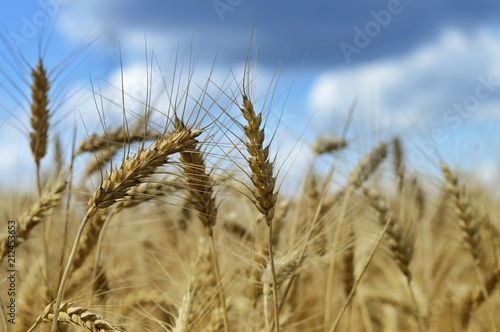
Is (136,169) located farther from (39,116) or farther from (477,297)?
(477,297)

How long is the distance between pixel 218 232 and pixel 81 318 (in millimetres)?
1237

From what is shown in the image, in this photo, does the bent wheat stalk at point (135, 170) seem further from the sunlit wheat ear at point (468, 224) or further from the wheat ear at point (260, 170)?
the sunlit wheat ear at point (468, 224)

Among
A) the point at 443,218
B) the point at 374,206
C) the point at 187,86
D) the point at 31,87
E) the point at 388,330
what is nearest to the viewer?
the point at 187,86

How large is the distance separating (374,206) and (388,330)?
5.27 feet

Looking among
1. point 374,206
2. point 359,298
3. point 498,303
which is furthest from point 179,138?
point 498,303

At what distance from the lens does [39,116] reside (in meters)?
2.38

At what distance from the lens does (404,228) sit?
2.33 m

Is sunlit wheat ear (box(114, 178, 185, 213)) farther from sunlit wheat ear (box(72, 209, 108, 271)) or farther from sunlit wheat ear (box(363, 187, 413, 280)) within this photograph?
A: sunlit wheat ear (box(363, 187, 413, 280))

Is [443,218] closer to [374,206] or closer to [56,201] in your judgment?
[374,206]

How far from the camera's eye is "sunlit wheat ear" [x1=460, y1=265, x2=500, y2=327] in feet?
8.66

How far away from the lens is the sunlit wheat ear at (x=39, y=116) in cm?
237

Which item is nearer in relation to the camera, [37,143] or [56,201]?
[56,201]

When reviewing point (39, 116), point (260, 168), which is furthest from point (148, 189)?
point (39, 116)

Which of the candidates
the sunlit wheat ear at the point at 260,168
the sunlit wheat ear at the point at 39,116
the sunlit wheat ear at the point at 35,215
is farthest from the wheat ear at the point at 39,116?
the sunlit wheat ear at the point at 260,168
